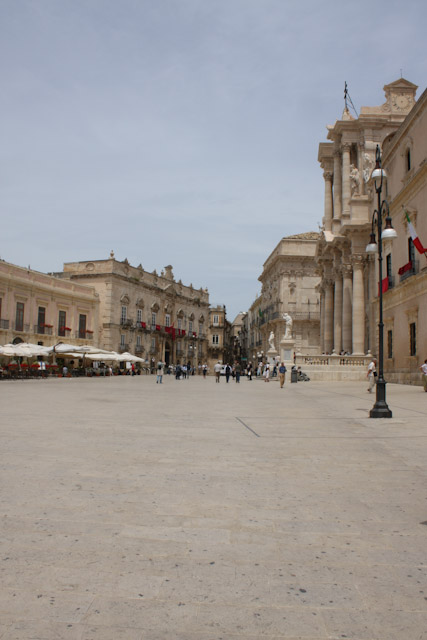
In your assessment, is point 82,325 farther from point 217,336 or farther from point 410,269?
point 217,336

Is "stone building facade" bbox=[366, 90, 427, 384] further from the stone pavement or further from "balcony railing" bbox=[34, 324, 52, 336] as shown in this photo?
"balcony railing" bbox=[34, 324, 52, 336]

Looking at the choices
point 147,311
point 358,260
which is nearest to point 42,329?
point 147,311

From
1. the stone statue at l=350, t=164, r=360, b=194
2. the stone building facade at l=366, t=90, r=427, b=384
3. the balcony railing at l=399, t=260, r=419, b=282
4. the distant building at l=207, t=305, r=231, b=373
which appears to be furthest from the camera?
the distant building at l=207, t=305, r=231, b=373

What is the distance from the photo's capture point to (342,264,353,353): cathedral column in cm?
3659

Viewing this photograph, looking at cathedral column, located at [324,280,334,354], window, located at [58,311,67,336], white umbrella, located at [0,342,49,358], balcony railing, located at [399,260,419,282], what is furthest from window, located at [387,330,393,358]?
window, located at [58,311,67,336]

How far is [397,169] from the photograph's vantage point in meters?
27.8

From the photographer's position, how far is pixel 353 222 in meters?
34.5

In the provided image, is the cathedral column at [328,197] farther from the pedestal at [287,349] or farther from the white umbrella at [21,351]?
the white umbrella at [21,351]

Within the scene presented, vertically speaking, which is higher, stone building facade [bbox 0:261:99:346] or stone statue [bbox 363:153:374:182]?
stone statue [bbox 363:153:374:182]

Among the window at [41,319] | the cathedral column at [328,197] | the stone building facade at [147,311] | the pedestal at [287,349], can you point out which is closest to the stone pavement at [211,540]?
the pedestal at [287,349]

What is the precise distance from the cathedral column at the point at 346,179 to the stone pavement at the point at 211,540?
102 feet

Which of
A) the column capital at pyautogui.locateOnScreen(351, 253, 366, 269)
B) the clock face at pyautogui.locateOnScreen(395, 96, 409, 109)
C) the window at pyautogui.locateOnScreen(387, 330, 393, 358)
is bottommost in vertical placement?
the window at pyautogui.locateOnScreen(387, 330, 393, 358)

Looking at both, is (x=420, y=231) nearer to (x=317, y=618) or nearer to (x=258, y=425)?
(x=258, y=425)

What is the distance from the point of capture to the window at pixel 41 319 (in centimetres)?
4541
